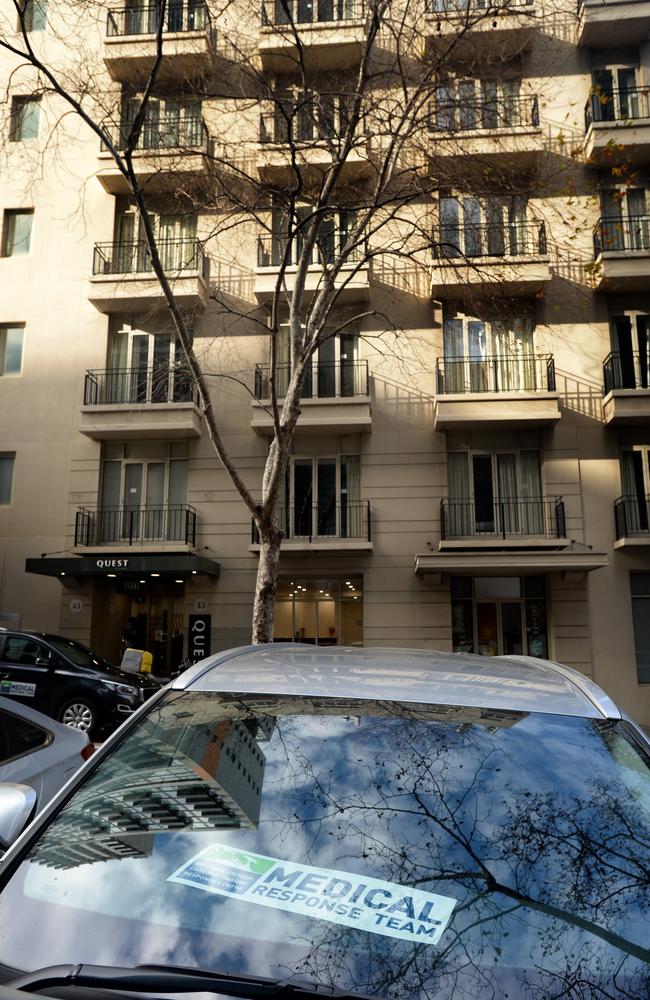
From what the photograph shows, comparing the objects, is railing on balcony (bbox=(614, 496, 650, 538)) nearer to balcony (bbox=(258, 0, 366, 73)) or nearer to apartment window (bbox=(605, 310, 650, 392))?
apartment window (bbox=(605, 310, 650, 392))

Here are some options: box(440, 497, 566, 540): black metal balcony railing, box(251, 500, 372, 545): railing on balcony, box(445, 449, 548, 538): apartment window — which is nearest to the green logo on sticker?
box(251, 500, 372, 545): railing on balcony

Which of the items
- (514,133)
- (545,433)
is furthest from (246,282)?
(545,433)

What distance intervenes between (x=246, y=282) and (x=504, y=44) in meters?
8.37

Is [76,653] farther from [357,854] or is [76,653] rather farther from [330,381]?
[357,854]

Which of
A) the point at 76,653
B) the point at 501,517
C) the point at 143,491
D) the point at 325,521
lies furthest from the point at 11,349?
the point at 501,517

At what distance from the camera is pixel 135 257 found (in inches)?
806

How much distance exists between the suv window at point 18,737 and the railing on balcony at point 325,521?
46.2 ft

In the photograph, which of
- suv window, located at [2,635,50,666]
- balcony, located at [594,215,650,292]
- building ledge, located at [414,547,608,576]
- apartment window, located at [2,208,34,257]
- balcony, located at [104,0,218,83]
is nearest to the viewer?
suv window, located at [2,635,50,666]

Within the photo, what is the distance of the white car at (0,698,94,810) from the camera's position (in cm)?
413

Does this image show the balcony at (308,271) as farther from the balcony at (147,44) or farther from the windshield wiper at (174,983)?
the windshield wiper at (174,983)

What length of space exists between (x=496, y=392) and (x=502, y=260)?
10.4 feet

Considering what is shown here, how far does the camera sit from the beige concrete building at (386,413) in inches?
714

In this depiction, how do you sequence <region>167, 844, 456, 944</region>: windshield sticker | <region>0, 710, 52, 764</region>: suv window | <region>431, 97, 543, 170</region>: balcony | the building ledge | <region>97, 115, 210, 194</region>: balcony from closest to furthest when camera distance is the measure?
<region>167, 844, 456, 944</region>: windshield sticker, <region>0, 710, 52, 764</region>: suv window, the building ledge, <region>97, 115, 210, 194</region>: balcony, <region>431, 97, 543, 170</region>: balcony

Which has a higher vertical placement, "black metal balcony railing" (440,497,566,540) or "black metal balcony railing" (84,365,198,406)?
"black metal balcony railing" (84,365,198,406)
